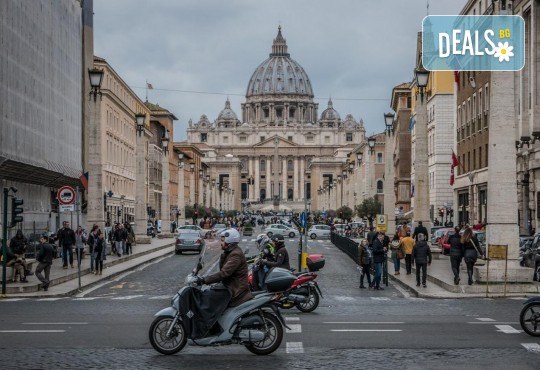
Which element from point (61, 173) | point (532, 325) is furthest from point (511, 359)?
point (61, 173)

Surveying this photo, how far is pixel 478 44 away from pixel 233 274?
4682 centimetres

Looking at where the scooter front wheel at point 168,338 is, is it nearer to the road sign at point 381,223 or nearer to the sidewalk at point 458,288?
the sidewalk at point 458,288

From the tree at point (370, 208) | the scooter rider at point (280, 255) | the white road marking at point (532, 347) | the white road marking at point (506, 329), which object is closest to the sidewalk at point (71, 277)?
the scooter rider at point (280, 255)

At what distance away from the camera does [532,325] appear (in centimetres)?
1590

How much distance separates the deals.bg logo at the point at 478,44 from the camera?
2760 centimetres

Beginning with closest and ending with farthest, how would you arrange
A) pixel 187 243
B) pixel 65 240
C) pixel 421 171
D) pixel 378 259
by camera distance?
pixel 378 259, pixel 65 240, pixel 421 171, pixel 187 243

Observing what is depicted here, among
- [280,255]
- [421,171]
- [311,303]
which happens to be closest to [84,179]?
[421,171]

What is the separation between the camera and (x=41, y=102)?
52.6 m

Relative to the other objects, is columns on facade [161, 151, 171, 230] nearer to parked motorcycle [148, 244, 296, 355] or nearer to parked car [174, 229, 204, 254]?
parked car [174, 229, 204, 254]

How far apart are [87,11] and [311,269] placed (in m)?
48.5

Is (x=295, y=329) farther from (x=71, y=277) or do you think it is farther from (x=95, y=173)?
(x=95, y=173)

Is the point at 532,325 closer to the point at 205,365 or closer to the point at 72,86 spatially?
the point at 205,365

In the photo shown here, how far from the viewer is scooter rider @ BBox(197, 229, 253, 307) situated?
44.7ft

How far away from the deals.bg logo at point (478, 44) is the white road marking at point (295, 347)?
12.3 m
